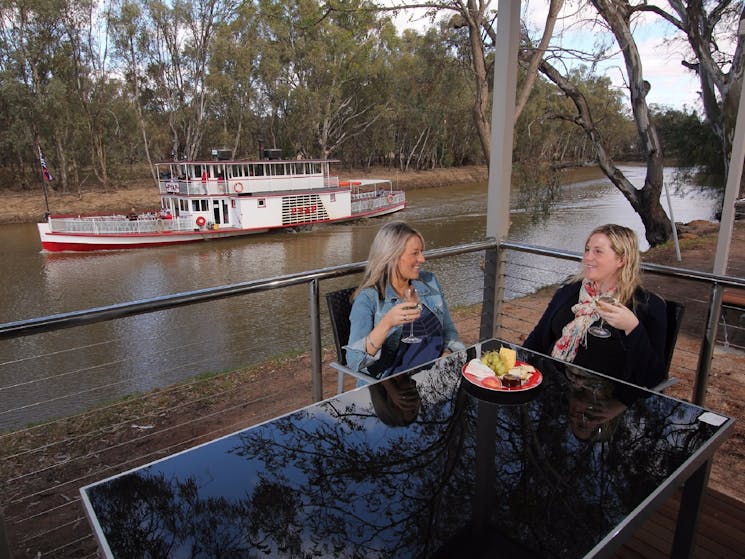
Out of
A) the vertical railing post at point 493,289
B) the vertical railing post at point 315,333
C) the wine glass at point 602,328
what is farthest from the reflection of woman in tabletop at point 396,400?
the vertical railing post at point 493,289

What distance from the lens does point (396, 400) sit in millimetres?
1568

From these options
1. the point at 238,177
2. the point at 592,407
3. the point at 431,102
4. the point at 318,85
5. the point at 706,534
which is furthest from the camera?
the point at 318,85

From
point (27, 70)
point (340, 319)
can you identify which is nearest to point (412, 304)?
point (340, 319)

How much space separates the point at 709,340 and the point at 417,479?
159 centimetres

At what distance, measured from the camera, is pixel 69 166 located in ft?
84.6

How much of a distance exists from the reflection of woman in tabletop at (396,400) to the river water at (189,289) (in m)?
1.36

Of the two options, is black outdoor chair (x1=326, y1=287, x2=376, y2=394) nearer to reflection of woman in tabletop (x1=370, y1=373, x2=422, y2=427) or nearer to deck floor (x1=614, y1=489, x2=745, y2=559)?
reflection of woman in tabletop (x1=370, y1=373, x2=422, y2=427)

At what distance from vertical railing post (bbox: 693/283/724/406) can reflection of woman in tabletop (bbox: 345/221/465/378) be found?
1.08 metres

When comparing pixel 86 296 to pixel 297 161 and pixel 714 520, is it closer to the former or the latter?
pixel 297 161

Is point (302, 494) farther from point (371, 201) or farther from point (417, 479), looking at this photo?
point (371, 201)

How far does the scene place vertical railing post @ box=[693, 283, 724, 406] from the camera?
2.02 metres

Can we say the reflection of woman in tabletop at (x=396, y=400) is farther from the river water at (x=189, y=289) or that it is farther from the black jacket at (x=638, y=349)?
the river water at (x=189, y=289)

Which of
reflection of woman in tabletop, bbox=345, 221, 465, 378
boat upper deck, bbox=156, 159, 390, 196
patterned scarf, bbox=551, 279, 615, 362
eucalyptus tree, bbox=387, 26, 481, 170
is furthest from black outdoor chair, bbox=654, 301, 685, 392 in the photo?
boat upper deck, bbox=156, 159, 390, 196

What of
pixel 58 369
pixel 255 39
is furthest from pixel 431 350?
pixel 255 39
